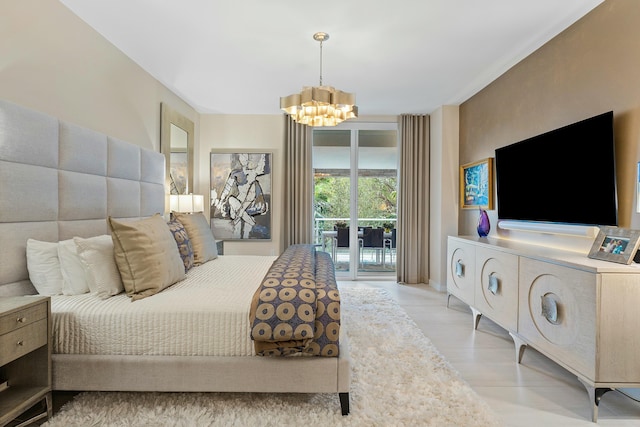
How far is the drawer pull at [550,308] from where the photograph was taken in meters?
2.03

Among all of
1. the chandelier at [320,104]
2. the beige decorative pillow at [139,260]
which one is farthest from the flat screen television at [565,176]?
the beige decorative pillow at [139,260]

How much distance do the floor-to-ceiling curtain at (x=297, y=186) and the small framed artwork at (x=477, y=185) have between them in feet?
6.75

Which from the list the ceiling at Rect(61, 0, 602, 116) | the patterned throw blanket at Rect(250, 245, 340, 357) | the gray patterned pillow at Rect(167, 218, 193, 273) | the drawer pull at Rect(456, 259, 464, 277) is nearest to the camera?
the patterned throw blanket at Rect(250, 245, 340, 357)

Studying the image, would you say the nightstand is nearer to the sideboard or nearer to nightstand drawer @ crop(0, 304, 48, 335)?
nightstand drawer @ crop(0, 304, 48, 335)

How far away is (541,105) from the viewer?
9.21 ft

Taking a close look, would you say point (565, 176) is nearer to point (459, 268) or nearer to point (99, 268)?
point (459, 268)

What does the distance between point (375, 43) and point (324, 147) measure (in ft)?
7.56

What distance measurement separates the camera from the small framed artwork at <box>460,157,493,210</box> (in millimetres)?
3621

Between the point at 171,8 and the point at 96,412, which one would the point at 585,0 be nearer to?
the point at 171,8

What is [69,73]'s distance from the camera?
235cm

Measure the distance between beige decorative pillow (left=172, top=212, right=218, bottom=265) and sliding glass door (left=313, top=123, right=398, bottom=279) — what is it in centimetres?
209

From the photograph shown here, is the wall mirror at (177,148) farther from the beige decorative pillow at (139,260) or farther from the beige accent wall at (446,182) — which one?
the beige accent wall at (446,182)

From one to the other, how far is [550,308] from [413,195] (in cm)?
292

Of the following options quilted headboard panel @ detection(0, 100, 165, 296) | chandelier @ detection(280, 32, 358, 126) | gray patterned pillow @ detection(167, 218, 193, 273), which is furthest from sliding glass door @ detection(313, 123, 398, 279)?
quilted headboard panel @ detection(0, 100, 165, 296)
